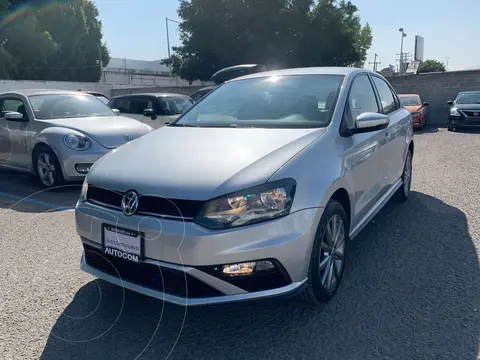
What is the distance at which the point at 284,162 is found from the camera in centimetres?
237

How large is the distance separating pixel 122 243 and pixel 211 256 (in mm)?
585

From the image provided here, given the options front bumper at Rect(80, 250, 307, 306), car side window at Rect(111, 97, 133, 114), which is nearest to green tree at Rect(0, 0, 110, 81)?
car side window at Rect(111, 97, 133, 114)

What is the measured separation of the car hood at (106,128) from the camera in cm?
588

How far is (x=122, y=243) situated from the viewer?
2340mm

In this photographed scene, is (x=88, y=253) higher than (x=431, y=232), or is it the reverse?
(x=88, y=253)

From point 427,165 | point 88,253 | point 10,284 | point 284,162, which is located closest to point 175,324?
point 88,253

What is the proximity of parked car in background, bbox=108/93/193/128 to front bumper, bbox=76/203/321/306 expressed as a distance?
732 centimetres

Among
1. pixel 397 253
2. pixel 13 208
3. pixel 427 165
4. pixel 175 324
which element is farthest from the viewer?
pixel 427 165

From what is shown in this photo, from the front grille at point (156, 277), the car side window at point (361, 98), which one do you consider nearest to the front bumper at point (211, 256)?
the front grille at point (156, 277)

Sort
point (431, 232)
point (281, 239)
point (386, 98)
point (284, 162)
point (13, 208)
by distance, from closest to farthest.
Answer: point (281, 239)
point (284, 162)
point (431, 232)
point (386, 98)
point (13, 208)

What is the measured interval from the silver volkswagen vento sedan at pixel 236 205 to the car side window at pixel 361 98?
55 millimetres

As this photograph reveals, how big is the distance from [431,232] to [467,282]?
1.09 m

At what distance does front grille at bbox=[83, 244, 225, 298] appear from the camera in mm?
2209

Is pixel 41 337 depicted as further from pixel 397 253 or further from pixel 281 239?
pixel 397 253
